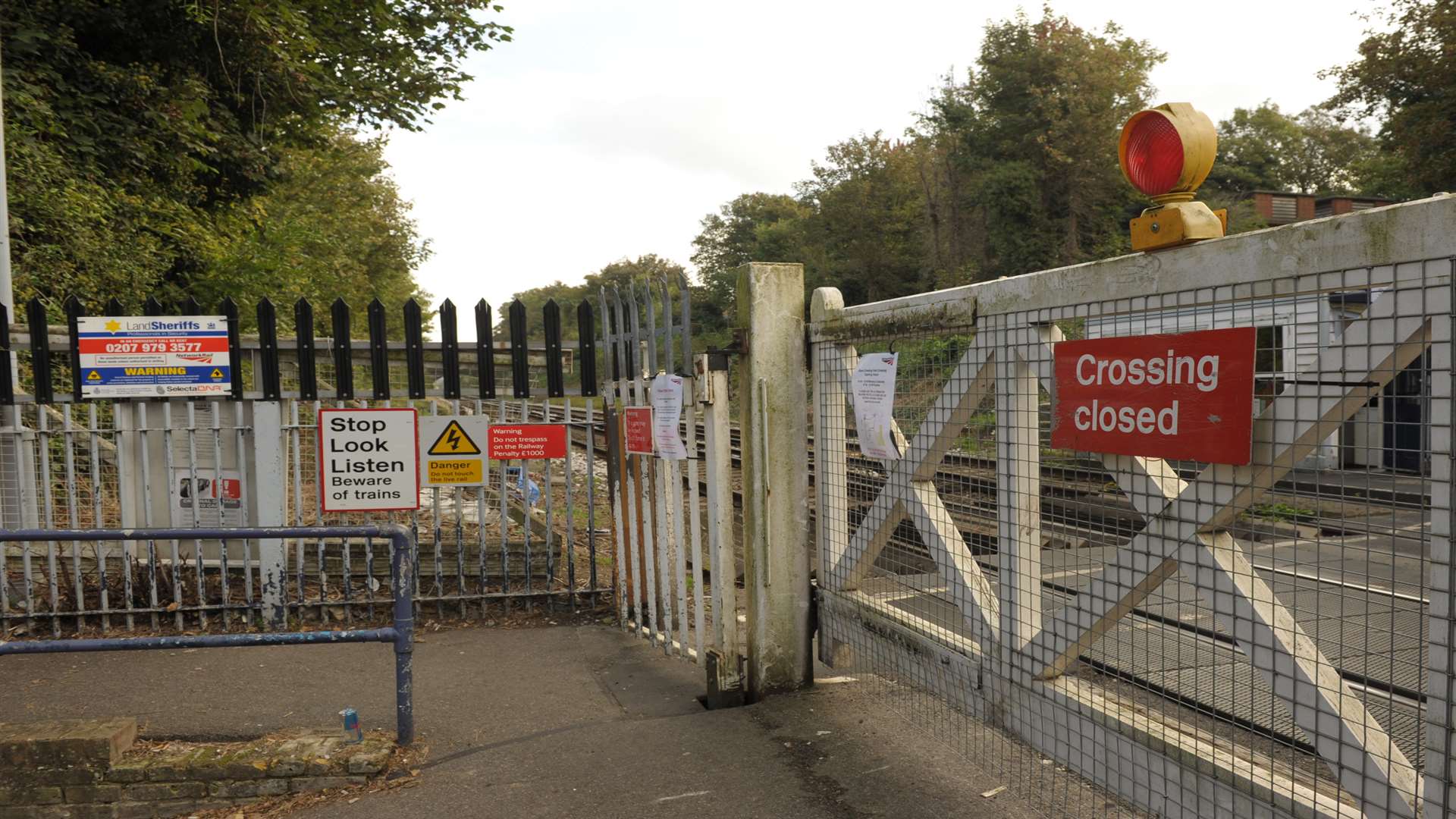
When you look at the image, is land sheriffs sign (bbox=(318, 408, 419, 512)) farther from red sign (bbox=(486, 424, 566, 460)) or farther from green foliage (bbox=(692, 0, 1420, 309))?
green foliage (bbox=(692, 0, 1420, 309))

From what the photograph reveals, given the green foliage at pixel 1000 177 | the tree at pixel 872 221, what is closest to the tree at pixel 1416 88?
the green foliage at pixel 1000 177

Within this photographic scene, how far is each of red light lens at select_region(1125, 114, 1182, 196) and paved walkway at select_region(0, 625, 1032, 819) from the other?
2400 millimetres

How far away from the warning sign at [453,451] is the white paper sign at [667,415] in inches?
79.4

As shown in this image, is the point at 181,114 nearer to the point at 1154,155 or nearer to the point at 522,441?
the point at 522,441

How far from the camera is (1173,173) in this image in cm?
277

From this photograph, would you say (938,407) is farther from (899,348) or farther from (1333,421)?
(1333,421)

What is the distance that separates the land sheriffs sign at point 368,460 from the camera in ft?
22.6

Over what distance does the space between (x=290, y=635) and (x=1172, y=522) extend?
366 centimetres

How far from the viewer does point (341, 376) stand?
7051 mm

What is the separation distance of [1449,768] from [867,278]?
173 ft

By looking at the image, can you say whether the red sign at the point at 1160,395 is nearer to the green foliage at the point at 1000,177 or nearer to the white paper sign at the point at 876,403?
the white paper sign at the point at 876,403

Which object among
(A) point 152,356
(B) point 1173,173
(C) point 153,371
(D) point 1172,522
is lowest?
(D) point 1172,522

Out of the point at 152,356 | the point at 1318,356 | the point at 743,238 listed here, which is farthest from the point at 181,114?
the point at 743,238

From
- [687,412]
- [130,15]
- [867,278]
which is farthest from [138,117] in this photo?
[867,278]
